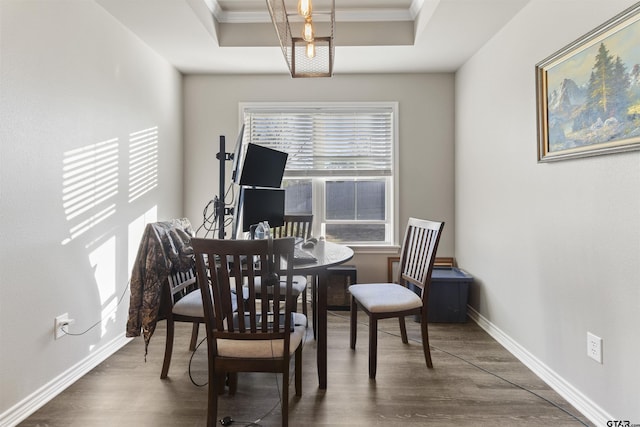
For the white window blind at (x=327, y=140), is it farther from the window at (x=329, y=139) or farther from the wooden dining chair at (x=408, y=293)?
the wooden dining chair at (x=408, y=293)

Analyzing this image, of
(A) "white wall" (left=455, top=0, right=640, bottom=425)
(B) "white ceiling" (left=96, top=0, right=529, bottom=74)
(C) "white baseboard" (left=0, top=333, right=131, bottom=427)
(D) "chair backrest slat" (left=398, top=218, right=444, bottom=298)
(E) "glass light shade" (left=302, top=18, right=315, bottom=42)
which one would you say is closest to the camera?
(A) "white wall" (left=455, top=0, right=640, bottom=425)

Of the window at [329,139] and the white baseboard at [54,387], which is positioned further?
the window at [329,139]

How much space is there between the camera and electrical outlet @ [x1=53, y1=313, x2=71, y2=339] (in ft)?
6.31

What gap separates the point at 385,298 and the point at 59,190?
1989mm

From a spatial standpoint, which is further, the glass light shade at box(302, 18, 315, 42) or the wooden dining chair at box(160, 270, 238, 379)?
the wooden dining chair at box(160, 270, 238, 379)

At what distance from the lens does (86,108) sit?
85.1 inches

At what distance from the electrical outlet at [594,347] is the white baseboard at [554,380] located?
23 cm

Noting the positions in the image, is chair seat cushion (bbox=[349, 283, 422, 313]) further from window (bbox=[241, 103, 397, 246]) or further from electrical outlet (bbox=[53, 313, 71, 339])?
electrical outlet (bbox=[53, 313, 71, 339])

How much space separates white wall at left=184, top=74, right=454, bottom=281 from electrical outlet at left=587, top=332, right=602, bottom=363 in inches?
71.1

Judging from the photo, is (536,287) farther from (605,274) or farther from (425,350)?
(425,350)

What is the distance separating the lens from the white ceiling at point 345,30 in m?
2.35

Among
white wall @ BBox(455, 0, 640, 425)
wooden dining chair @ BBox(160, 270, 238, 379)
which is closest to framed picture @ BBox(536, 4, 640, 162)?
white wall @ BBox(455, 0, 640, 425)

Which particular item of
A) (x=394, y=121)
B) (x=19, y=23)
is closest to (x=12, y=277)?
(x=19, y=23)

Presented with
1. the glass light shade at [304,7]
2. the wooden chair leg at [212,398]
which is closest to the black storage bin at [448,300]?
the wooden chair leg at [212,398]
